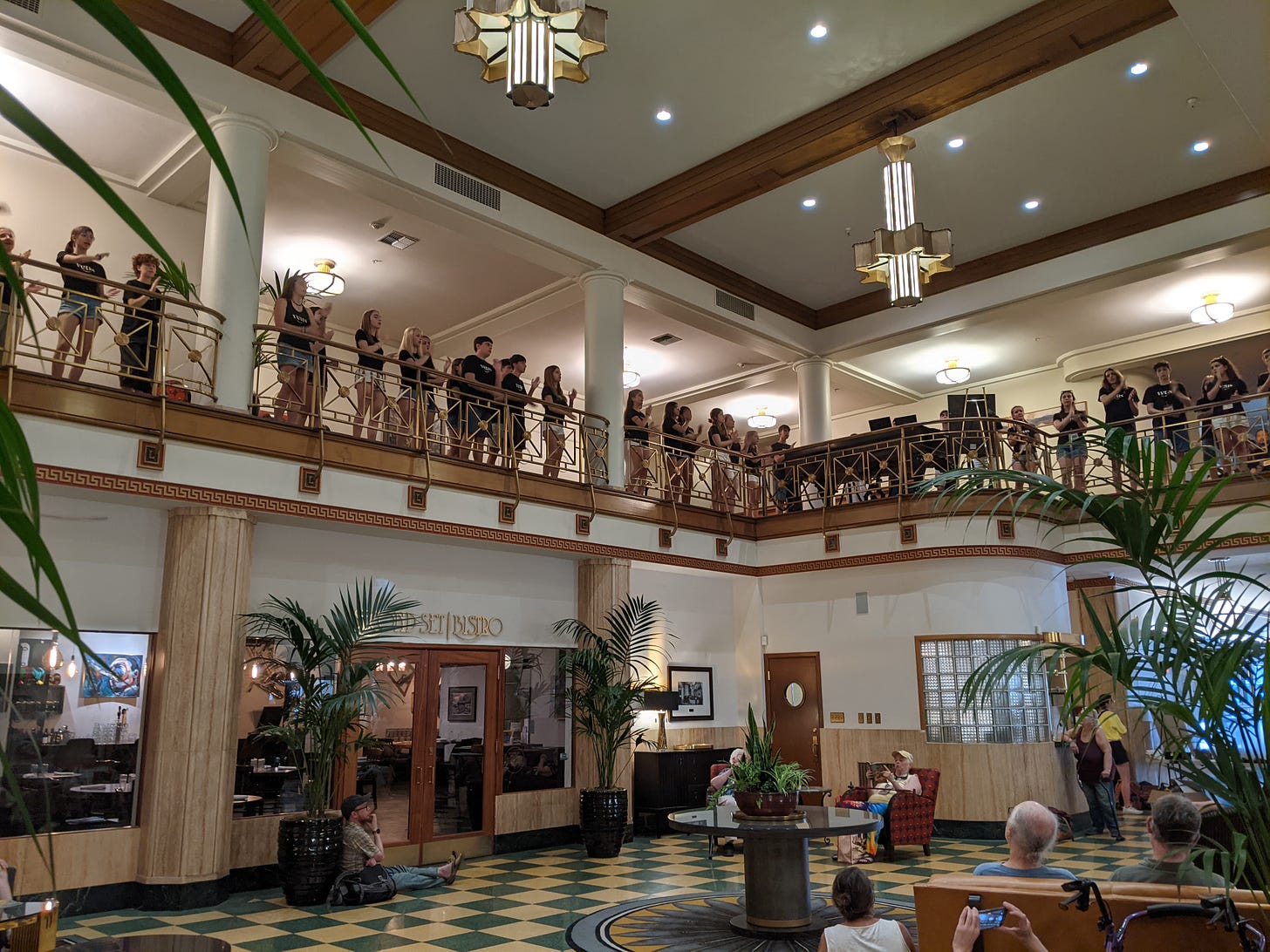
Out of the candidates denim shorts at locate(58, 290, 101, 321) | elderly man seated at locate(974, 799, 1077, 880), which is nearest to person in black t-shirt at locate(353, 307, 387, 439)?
denim shorts at locate(58, 290, 101, 321)

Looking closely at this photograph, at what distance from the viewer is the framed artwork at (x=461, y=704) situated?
439 inches

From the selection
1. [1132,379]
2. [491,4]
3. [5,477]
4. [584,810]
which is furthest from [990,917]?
[1132,379]

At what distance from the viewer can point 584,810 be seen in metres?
11.1

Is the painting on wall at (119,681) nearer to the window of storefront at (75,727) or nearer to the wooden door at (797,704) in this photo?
the window of storefront at (75,727)

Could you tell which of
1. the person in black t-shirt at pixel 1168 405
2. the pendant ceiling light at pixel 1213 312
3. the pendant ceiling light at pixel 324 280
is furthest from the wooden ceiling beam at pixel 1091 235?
the pendant ceiling light at pixel 324 280

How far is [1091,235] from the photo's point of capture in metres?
13.6

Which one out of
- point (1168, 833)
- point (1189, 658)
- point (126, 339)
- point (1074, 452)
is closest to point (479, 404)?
point (126, 339)

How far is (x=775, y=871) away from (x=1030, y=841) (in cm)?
285

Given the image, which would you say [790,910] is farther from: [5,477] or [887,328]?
[887,328]

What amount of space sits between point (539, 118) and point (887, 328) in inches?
275

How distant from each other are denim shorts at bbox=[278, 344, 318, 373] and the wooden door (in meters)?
7.83

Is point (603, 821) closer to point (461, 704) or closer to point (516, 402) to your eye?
point (461, 704)

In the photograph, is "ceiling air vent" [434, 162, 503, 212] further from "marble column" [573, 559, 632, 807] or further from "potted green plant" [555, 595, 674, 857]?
"potted green plant" [555, 595, 674, 857]

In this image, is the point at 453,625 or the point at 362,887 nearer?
the point at 362,887
